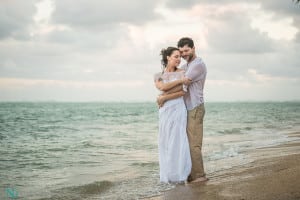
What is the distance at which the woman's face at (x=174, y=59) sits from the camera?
5930 mm

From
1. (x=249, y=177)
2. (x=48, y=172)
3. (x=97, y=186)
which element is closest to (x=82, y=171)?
(x=48, y=172)

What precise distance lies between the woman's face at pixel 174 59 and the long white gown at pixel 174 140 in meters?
0.14

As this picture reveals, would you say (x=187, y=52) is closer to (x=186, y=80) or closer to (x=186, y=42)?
(x=186, y=42)

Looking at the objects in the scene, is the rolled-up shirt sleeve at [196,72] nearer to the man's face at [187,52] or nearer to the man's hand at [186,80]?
the man's hand at [186,80]

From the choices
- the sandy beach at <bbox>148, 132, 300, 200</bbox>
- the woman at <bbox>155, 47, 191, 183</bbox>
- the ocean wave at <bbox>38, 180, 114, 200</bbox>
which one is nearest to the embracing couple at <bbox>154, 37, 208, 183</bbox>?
the woman at <bbox>155, 47, 191, 183</bbox>

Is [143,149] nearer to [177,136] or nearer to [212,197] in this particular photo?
[177,136]

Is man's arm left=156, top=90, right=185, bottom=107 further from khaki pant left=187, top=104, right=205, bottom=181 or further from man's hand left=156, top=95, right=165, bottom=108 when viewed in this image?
khaki pant left=187, top=104, right=205, bottom=181

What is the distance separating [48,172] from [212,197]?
5.63 meters

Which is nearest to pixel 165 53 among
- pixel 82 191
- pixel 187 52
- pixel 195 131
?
pixel 187 52

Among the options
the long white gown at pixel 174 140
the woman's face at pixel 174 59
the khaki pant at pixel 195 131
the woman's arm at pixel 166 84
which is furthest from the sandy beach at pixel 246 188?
the woman's face at pixel 174 59

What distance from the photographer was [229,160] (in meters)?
9.48

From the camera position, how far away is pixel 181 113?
6102mm

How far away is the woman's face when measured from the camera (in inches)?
233

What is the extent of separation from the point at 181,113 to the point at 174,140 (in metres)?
0.45
